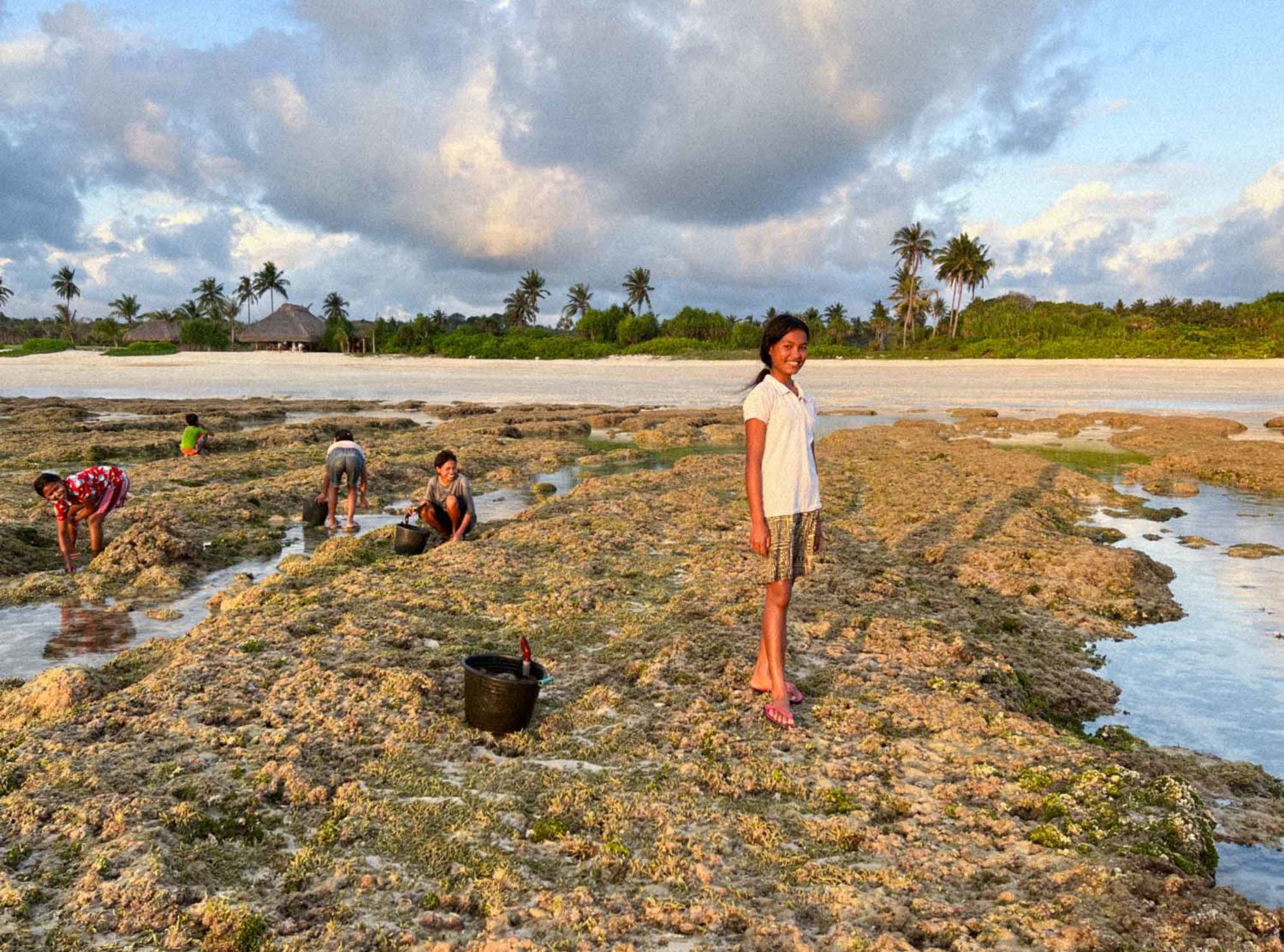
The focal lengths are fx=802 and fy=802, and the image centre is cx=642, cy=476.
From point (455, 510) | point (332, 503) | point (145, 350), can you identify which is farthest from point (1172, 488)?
point (145, 350)

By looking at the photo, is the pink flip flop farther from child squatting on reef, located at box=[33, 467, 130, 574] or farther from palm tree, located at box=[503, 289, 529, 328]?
palm tree, located at box=[503, 289, 529, 328]

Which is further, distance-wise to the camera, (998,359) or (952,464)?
(998,359)

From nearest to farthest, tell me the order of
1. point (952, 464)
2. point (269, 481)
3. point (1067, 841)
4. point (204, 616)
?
1. point (1067, 841)
2. point (204, 616)
3. point (269, 481)
4. point (952, 464)

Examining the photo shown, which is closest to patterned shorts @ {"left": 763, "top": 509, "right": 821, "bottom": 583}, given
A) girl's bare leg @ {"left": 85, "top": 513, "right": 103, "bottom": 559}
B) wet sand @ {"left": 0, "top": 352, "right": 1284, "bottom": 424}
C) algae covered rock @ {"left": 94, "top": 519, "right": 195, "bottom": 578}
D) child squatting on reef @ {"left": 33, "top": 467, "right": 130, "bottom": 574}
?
algae covered rock @ {"left": 94, "top": 519, "right": 195, "bottom": 578}

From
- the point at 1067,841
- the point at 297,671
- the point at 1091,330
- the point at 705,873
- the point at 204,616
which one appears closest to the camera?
the point at 705,873

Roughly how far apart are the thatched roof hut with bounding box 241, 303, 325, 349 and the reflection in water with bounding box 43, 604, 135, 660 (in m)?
88.5

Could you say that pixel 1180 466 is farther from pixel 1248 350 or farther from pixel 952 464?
pixel 1248 350

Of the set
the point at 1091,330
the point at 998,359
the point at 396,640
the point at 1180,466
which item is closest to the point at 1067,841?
the point at 396,640

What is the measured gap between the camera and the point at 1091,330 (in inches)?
2822

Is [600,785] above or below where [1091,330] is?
below

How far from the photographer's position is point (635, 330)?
86.9 metres

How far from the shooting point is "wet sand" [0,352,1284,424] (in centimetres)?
3981

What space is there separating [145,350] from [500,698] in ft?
303

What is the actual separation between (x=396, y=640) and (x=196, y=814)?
8.87 ft
